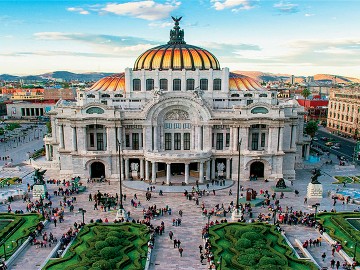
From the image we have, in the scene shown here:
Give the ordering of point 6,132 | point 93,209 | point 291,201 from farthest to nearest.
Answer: point 6,132 < point 291,201 < point 93,209

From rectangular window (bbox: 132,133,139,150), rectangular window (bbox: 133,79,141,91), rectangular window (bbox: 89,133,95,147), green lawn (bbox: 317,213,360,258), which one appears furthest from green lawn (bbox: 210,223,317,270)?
rectangular window (bbox: 133,79,141,91)

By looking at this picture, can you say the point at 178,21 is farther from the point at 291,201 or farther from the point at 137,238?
the point at 137,238

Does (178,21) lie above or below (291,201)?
above

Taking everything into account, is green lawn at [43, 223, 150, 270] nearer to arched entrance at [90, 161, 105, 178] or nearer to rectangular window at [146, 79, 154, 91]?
arched entrance at [90, 161, 105, 178]

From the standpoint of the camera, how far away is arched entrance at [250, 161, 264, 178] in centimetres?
7375

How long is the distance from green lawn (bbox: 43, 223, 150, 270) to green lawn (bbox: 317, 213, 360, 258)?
2253cm

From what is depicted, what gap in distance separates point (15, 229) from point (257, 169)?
147ft

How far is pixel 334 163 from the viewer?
8681 centimetres

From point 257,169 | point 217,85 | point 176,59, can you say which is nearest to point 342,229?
point 257,169

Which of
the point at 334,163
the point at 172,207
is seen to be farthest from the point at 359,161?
the point at 172,207

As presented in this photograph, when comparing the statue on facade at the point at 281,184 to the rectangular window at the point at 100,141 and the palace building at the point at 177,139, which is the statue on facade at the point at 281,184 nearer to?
the palace building at the point at 177,139

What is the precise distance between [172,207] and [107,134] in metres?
22.1

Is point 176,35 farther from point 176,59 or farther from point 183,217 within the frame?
point 183,217

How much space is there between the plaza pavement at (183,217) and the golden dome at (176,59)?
2686 centimetres
